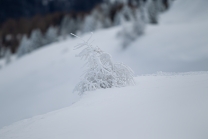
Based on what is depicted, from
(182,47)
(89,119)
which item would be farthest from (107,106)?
(182,47)

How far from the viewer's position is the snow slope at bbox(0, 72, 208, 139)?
14.3 feet

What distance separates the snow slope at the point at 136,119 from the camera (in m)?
4.37

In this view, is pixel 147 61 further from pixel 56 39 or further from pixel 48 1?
pixel 48 1

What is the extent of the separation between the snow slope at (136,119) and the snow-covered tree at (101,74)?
8.33ft

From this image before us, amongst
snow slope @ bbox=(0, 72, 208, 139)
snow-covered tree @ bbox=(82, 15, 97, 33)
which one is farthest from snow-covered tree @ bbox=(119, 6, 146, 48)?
snow slope @ bbox=(0, 72, 208, 139)

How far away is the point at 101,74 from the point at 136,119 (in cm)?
460

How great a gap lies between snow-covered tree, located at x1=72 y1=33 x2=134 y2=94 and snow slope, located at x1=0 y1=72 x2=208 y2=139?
2.54 metres

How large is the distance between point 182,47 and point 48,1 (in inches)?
4730

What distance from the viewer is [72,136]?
462cm

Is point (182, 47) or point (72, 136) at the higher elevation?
point (182, 47)

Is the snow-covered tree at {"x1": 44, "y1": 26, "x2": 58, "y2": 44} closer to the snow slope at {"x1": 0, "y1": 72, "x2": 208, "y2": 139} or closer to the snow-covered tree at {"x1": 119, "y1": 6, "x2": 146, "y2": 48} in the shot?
the snow-covered tree at {"x1": 119, "y1": 6, "x2": 146, "y2": 48}

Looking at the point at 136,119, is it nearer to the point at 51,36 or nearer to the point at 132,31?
the point at 132,31

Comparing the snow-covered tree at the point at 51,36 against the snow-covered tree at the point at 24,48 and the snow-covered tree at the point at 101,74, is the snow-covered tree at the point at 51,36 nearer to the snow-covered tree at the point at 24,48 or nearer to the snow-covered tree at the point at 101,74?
the snow-covered tree at the point at 24,48

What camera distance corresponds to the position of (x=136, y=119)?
4.95 metres
